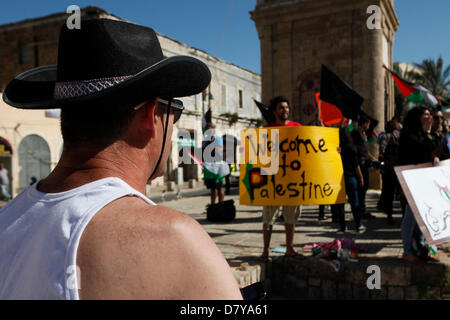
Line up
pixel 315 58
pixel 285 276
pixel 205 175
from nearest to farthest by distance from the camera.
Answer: pixel 285 276
pixel 205 175
pixel 315 58

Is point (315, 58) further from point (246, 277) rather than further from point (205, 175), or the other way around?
point (246, 277)

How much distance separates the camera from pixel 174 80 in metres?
1.18

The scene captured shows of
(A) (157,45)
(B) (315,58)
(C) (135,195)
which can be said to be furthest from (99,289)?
(B) (315,58)

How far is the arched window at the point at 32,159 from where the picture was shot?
17.3 meters

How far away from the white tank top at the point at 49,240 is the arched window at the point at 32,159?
1805cm

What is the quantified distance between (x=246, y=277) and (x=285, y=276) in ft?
2.57

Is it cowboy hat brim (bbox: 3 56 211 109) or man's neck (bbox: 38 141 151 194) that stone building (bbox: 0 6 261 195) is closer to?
cowboy hat brim (bbox: 3 56 211 109)

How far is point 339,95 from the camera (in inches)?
250

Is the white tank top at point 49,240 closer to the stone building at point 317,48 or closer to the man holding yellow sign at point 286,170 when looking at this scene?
the man holding yellow sign at point 286,170

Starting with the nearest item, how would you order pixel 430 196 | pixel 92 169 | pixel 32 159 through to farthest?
pixel 92 169 < pixel 430 196 < pixel 32 159

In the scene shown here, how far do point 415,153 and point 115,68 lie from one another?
14.3 feet

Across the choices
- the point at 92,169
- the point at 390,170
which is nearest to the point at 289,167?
the point at 390,170

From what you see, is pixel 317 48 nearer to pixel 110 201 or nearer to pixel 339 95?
pixel 339 95

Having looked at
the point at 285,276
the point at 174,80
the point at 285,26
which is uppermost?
the point at 285,26
